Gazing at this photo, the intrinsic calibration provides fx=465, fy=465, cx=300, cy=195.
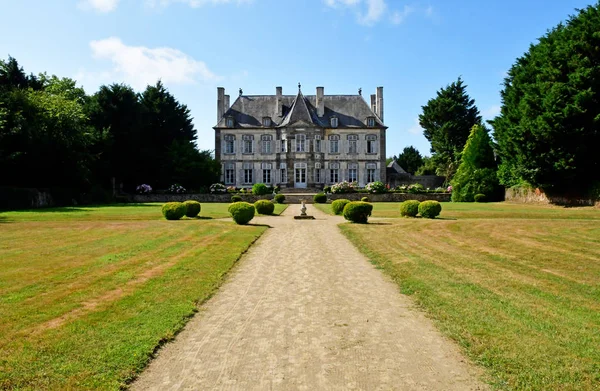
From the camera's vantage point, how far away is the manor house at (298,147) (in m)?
50.2

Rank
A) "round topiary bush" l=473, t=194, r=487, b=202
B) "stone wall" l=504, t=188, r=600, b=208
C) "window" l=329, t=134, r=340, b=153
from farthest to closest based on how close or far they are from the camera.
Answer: "window" l=329, t=134, r=340, b=153 → "round topiary bush" l=473, t=194, r=487, b=202 → "stone wall" l=504, t=188, r=600, b=208

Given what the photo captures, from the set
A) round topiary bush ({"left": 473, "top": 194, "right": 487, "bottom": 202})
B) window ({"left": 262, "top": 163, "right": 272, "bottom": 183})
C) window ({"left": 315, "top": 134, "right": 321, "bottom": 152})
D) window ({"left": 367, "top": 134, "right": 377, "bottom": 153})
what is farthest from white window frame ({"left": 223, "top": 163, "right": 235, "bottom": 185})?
round topiary bush ({"left": 473, "top": 194, "right": 487, "bottom": 202})

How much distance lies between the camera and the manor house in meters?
50.2

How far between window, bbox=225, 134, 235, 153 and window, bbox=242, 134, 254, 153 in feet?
3.87

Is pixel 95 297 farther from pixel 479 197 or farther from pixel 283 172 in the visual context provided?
pixel 283 172

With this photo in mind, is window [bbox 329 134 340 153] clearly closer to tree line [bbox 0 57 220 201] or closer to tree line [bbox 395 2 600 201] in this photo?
tree line [bbox 0 57 220 201]

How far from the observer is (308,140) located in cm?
4959

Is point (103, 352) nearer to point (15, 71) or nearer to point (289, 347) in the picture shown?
point (289, 347)

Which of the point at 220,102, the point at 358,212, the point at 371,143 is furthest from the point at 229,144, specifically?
the point at 358,212

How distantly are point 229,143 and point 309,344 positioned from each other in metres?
47.5

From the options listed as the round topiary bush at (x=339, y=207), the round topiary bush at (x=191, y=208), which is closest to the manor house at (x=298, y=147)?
the round topiary bush at (x=339, y=207)

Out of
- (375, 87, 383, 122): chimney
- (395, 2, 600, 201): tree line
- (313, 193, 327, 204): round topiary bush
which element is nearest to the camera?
(395, 2, 600, 201): tree line

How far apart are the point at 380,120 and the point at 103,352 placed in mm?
49174

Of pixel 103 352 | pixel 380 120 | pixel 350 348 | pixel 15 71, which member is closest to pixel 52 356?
pixel 103 352
